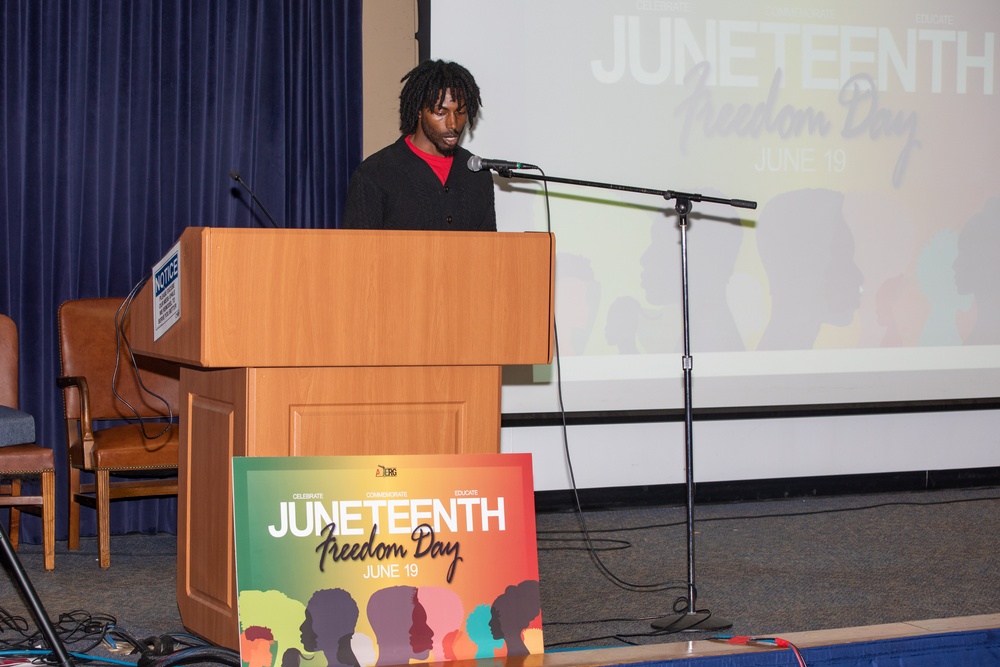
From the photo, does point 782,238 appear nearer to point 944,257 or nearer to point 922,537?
point 944,257

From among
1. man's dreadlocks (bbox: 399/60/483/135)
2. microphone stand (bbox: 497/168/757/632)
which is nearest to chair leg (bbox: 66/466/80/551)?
man's dreadlocks (bbox: 399/60/483/135)

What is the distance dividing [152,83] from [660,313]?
7.68 feet

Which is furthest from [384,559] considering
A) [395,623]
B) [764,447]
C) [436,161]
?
[764,447]

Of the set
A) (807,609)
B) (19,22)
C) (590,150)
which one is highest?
(19,22)

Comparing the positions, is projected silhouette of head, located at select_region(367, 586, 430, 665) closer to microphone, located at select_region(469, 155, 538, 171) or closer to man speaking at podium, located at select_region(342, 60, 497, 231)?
microphone, located at select_region(469, 155, 538, 171)

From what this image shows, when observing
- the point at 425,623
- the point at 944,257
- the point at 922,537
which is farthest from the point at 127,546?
the point at 944,257

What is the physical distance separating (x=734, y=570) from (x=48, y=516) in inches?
93.8

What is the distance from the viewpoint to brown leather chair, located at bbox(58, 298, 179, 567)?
3580 millimetres

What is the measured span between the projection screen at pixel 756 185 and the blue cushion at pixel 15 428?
6.16 ft

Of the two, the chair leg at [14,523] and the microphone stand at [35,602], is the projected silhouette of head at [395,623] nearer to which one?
the microphone stand at [35,602]

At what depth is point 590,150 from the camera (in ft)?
14.3

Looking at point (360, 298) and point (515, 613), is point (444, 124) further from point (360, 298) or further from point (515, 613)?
point (515, 613)

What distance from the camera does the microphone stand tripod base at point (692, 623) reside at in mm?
2680

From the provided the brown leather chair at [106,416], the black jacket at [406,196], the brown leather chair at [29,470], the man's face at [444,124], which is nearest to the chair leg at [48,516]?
the brown leather chair at [29,470]
